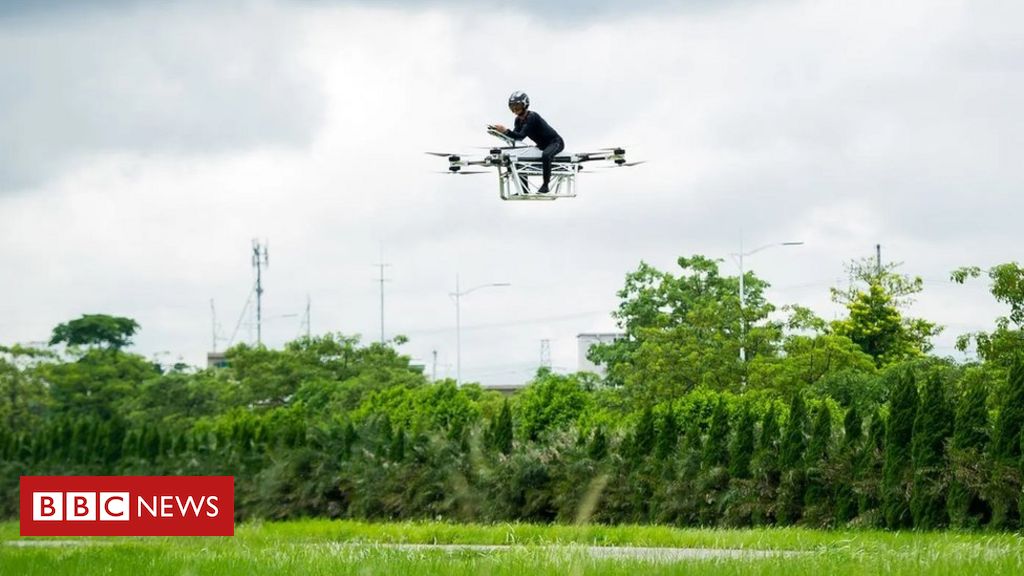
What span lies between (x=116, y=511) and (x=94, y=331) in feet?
248

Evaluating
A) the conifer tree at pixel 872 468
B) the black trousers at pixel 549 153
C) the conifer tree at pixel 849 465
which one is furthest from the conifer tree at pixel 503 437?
→ the black trousers at pixel 549 153

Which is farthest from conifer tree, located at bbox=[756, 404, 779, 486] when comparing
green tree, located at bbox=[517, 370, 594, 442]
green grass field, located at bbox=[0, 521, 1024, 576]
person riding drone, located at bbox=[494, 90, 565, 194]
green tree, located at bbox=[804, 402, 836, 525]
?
green tree, located at bbox=[517, 370, 594, 442]

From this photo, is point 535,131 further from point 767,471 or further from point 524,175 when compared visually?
point 767,471

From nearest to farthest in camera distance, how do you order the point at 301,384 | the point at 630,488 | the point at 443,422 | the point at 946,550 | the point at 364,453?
1. the point at 946,550
2. the point at 630,488
3. the point at 364,453
4. the point at 443,422
5. the point at 301,384

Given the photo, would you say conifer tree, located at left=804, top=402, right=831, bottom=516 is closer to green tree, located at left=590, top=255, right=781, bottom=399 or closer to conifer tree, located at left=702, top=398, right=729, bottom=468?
conifer tree, located at left=702, top=398, right=729, bottom=468

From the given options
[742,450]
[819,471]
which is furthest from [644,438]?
[819,471]

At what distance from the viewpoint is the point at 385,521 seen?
29.6 metres

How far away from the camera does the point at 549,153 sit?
1934 centimetres

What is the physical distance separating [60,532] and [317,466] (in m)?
12.0

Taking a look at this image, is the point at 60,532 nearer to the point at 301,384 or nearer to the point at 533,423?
the point at 533,423

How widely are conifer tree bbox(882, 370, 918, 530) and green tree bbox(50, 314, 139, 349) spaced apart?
3116 inches

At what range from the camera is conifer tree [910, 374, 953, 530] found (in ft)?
71.6

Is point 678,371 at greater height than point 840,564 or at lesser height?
greater

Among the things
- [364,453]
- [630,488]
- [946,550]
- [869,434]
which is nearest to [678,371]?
[364,453]
